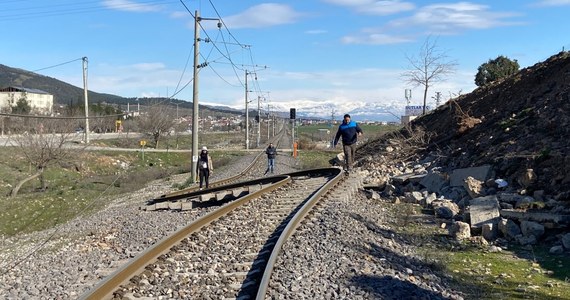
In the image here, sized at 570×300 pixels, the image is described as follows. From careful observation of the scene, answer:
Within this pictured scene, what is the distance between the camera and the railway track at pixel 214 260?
717 centimetres

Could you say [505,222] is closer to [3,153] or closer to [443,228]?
[443,228]

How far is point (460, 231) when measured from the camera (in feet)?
38.3

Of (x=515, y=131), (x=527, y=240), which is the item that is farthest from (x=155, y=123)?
(x=527, y=240)

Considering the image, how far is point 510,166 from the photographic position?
16.0 meters

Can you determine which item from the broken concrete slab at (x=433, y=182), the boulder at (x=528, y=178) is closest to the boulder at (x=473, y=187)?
the boulder at (x=528, y=178)

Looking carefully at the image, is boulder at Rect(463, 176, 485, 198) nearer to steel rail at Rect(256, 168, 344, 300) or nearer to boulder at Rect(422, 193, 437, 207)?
boulder at Rect(422, 193, 437, 207)

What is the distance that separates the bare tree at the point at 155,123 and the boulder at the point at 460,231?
78.0 metres

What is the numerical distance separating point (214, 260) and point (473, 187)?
27.4 feet

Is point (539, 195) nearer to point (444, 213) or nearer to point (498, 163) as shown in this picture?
point (444, 213)

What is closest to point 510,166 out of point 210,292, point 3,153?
point 210,292

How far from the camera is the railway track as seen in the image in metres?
7.17

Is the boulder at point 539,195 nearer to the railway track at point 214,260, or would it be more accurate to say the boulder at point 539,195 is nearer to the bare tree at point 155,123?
the railway track at point 214,260

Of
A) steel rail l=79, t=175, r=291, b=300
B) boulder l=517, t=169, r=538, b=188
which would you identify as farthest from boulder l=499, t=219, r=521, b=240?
steel rail l=79, t=175, r=291, b=300

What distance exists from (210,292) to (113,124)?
119 metres
